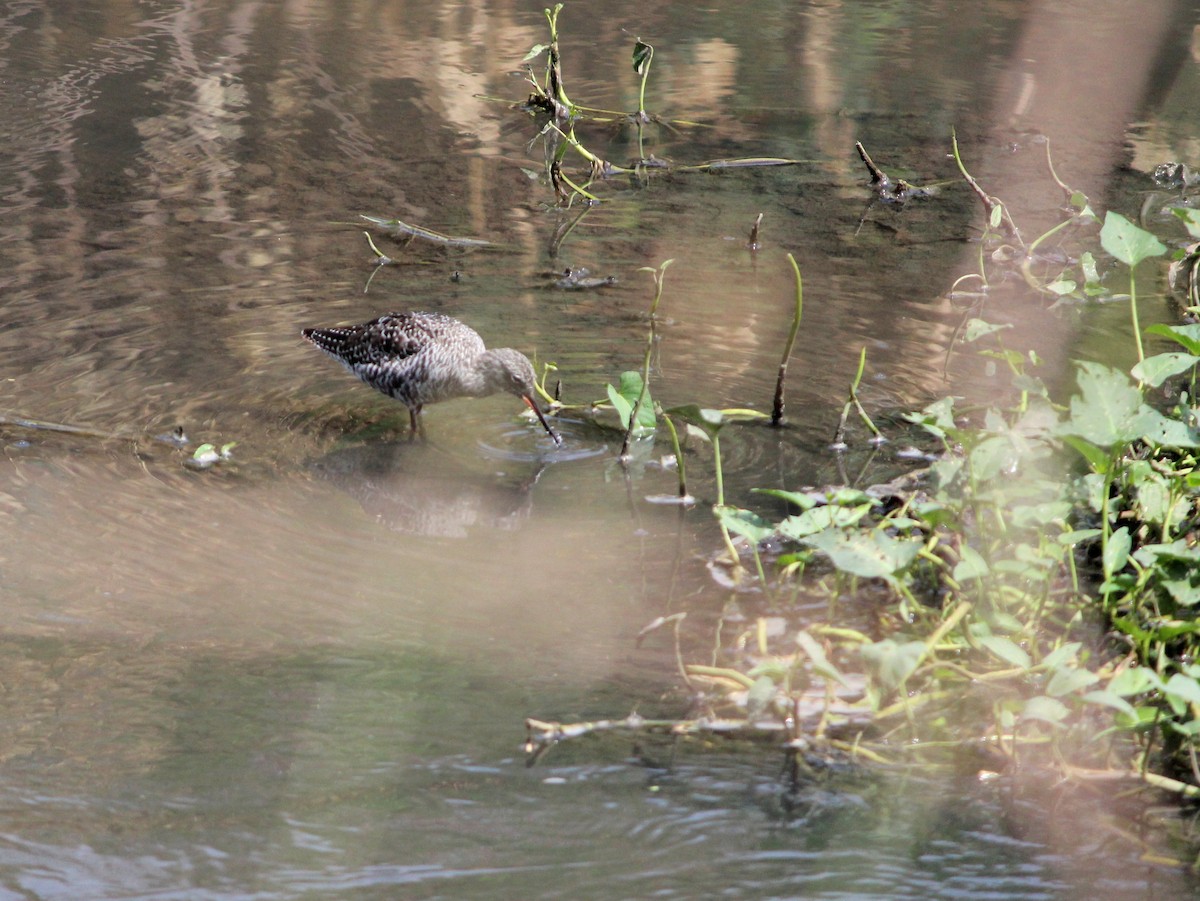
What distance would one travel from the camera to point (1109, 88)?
13.2m

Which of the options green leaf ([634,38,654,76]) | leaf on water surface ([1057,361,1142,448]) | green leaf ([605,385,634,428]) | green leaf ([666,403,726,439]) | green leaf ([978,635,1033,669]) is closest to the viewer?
green leaf ([978,635,1033,669])

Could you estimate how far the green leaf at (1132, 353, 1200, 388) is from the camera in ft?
16.7

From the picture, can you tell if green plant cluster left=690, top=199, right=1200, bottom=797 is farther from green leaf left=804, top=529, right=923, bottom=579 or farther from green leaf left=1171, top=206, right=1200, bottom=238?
green leaf left=1171, top=206, right=1200, bottom=238

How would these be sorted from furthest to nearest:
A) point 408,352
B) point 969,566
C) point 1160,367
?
point 408,352
point 1160,367
point 969,566

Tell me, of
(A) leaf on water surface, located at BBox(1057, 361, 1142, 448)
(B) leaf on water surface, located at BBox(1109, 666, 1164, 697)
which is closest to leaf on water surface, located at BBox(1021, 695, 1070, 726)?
(B) leaf on water surface, located at BBox(1109, 666, 1164, 697)

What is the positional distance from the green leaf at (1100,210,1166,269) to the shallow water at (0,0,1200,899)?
1472mm

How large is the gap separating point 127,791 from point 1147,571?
3352mm

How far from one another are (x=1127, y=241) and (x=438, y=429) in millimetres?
3546

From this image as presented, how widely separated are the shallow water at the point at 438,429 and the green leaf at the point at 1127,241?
147cm

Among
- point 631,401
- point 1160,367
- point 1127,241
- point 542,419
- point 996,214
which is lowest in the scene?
point 542,419

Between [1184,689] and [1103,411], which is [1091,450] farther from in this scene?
[1184,689]

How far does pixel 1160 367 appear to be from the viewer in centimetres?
512

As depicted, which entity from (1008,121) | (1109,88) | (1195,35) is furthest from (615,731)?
(1195,35)

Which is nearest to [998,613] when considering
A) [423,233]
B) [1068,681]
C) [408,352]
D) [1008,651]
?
[1008,651]
